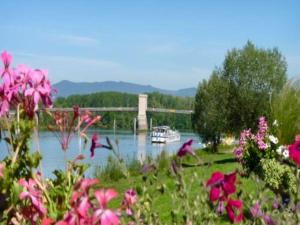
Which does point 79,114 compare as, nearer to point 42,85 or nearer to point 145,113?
point 42,85

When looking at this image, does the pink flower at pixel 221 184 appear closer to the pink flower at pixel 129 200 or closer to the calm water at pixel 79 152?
the pink flower at pixel 129 200

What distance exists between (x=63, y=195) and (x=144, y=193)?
30cm

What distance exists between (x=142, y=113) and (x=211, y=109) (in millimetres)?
57928

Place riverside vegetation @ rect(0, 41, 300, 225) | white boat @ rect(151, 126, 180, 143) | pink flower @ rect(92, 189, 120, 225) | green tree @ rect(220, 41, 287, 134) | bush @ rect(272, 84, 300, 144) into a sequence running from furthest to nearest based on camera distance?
white boat @ rect(151, 126, 180, 143), green tree @ rect(220, 41, 287, 134), bush @ rect(272, 84, 300, 144), riverside vegetation @ rect(0, 41, 300, 225), pink flower @ rect(92, 189, 120, 225)

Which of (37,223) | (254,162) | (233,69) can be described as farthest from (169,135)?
(37,223)

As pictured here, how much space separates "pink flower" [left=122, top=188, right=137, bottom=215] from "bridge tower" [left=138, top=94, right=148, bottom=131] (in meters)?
89.8

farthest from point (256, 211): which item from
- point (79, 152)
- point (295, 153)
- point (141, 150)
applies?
point (141, 150)

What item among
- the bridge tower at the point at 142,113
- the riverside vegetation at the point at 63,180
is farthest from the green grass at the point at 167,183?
the bridge tower at the point at 142,113

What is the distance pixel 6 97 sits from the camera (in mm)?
→ 2221

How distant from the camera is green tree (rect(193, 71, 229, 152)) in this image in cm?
3591

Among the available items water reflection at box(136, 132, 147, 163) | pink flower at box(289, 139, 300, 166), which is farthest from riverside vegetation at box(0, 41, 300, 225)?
water reflection at box(136, 132, 147, 163)

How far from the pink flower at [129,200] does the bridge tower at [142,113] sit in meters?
89.8

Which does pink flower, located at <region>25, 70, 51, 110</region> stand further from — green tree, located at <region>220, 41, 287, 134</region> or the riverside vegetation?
green tree, located at <region>220, 41, 287, 134</region>

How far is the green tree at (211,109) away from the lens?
118ft
